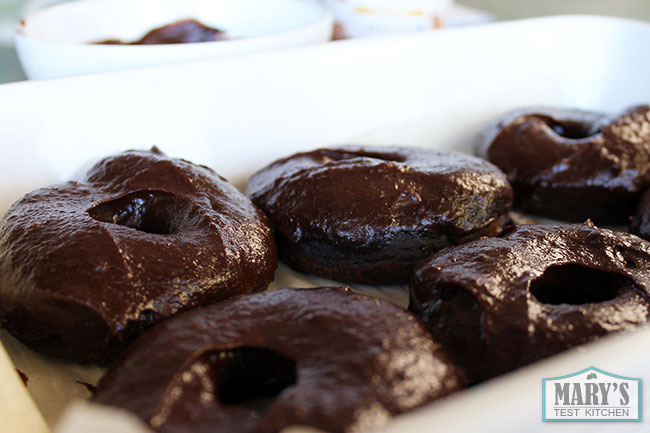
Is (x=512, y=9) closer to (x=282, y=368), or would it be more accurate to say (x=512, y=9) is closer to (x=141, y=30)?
(x=141, y=30)

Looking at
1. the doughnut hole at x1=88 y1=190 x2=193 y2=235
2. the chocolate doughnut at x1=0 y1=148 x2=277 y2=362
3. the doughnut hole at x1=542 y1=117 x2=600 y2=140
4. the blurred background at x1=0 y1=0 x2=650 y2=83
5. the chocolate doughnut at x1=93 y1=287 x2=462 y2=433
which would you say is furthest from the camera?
the blurred background at x1=0 y1=0 x2=650 y2=83

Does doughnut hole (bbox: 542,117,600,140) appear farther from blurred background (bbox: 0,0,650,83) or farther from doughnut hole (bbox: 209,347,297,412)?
doughnut hole (bbox: 209,347,297,412)

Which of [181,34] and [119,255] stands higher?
[181,34]

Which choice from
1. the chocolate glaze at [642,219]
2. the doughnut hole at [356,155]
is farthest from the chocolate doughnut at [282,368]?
the chocolate glaze at [642,219]

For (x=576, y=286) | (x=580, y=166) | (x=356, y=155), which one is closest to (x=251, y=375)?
(x=576, y=286)

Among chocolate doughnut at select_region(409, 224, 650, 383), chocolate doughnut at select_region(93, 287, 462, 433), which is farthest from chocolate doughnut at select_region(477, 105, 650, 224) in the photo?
chocolate doughnut at select_region(93, 287, 462, 433)

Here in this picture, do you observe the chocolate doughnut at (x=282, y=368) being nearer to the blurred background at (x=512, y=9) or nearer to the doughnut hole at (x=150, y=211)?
the doughnut hole at (x=150, y=211)

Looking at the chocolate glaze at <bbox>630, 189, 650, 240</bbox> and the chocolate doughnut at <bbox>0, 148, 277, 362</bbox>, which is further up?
the chocolate doughnut at <bbox>0, 148, 277, 362</bbox>

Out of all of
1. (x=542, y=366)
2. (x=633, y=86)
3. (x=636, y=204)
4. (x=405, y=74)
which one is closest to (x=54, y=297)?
(x=542, y=366)
